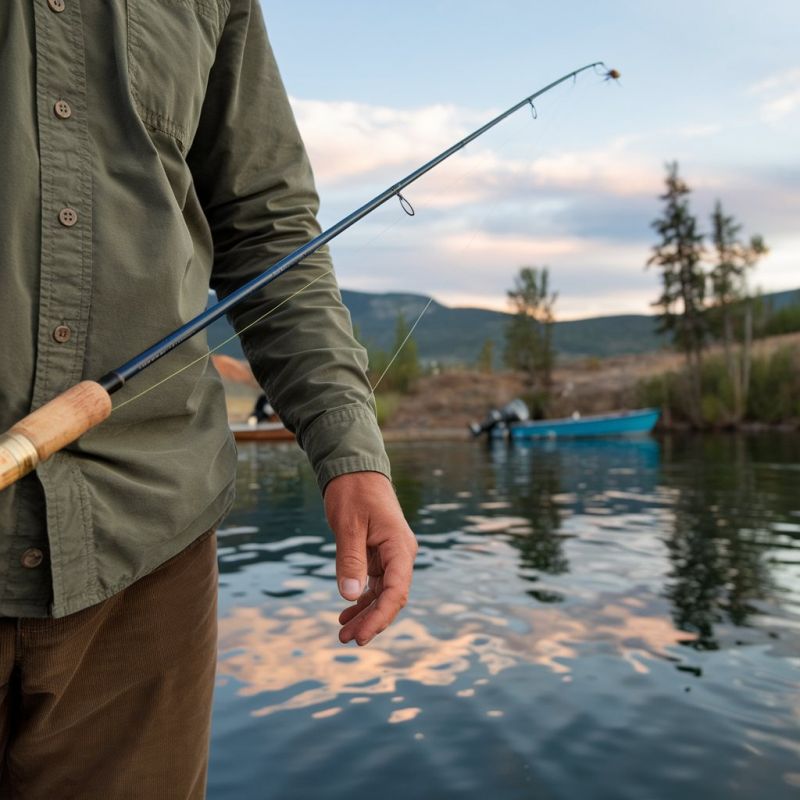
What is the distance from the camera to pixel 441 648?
5.06m

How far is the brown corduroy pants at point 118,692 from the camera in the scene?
1.24 m

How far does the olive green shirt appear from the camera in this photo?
1176 mm

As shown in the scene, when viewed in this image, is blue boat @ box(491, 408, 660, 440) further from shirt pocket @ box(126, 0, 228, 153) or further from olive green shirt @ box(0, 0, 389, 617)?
shirt pocket @ box(126, 0, 228, 153)

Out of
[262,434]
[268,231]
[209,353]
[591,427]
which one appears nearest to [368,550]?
[209,353]

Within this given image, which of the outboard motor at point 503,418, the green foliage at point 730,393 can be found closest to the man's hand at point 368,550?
the outboard motor at point 503,418

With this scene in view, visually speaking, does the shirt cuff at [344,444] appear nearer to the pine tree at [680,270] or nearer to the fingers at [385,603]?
the fingers at [385,603]

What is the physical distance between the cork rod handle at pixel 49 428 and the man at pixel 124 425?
0.13m

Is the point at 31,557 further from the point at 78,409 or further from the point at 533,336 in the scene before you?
the point at 533,336

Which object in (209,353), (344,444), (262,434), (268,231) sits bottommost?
(262,434)

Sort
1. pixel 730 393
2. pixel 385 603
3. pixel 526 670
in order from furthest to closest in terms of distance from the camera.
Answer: pixel 730 393 < pixel 526 670 < pixel 385 603

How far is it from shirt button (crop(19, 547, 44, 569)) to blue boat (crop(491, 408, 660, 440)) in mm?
29984

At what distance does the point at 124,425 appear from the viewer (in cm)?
129

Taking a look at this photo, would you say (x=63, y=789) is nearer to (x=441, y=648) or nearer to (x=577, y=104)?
(x=577, y=104)

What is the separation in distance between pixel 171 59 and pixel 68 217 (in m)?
0.36
